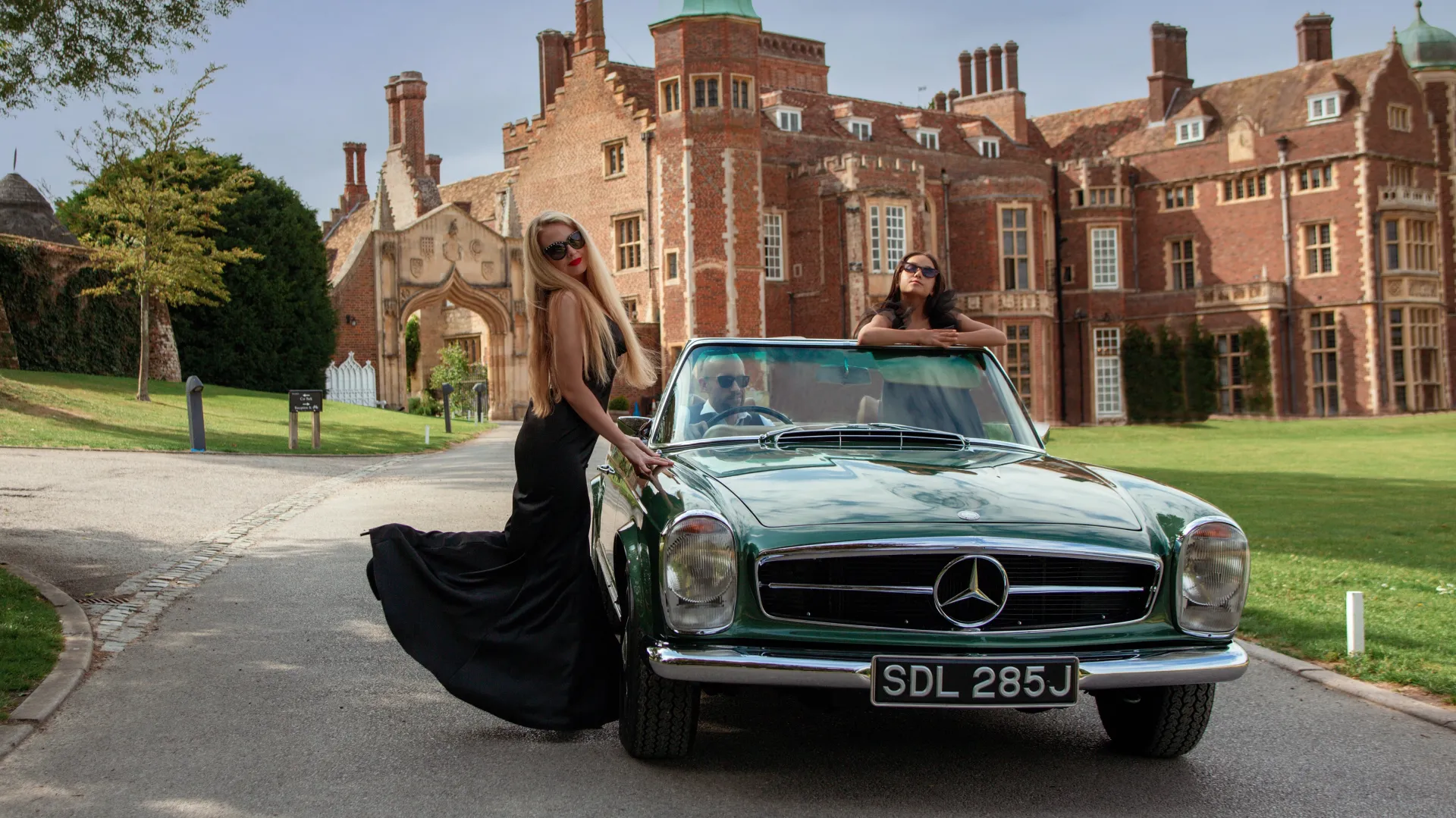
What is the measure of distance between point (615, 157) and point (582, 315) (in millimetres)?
41823

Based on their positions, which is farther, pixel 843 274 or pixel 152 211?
pixel 843 274

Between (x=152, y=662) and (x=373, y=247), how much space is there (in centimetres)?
3935

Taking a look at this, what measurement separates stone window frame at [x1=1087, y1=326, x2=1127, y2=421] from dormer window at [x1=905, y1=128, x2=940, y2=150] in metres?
9.52

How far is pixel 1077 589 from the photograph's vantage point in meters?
4.08

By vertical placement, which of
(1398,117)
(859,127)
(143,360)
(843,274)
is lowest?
(143,360)

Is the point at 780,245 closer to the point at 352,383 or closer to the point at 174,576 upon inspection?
the point at 352,383

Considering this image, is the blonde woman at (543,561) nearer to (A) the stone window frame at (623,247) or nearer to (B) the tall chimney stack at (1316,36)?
(A) the stone window frame at (623,247)

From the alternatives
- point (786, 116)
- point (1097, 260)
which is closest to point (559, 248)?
point (786, 116)

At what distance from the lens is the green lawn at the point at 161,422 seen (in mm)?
18906

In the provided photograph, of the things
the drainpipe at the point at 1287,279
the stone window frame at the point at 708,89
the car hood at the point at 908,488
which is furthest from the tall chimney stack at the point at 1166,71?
the car hood at the point at 908,488

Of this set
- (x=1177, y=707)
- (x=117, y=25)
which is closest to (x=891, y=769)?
(x=1177, y=707)

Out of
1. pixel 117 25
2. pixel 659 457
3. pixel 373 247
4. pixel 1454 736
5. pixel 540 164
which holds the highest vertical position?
pixel 540 164

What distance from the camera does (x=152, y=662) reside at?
6.05m

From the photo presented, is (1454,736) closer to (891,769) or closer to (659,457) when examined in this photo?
(891,769)
